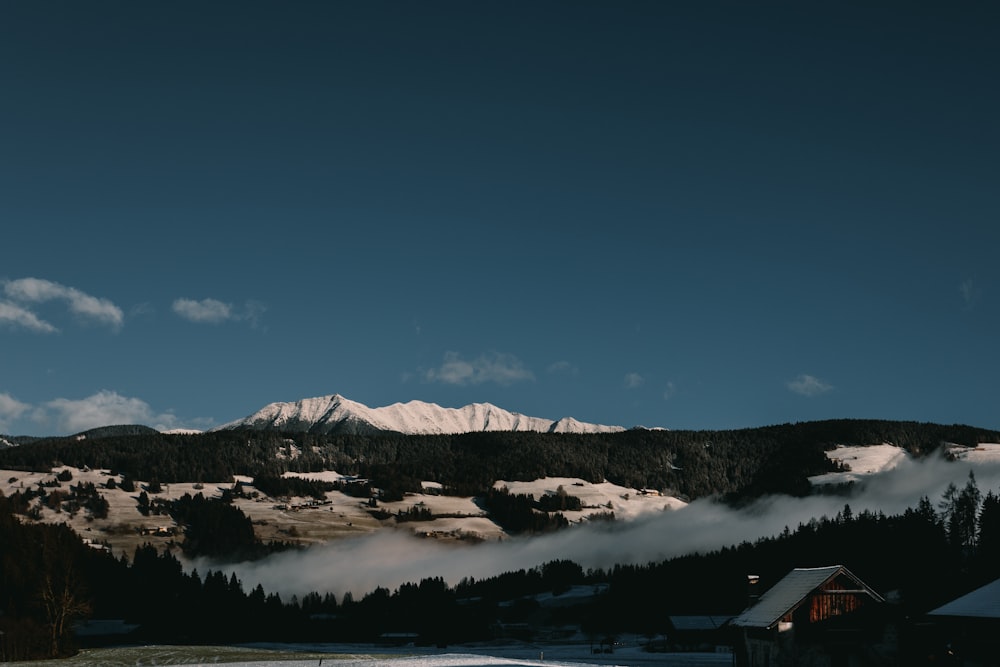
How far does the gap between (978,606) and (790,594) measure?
22578mm

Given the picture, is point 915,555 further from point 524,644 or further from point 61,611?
point 61,611

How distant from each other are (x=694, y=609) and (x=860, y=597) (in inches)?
5390

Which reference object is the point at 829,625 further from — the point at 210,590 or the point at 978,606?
the point at 210,590

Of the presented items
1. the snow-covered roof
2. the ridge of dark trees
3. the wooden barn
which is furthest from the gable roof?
the ridge of dark trees

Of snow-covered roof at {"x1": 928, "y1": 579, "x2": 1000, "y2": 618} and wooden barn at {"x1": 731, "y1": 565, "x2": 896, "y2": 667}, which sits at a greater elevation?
snow-covered roof at {"x1": 928, "y1": 579, "x2": 1000, "y2": 618}

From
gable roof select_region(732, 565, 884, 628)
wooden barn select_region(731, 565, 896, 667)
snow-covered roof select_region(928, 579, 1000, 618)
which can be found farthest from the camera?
gable roof select_region(732, 565, 884, 628)

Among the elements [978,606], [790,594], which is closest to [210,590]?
[790,594]

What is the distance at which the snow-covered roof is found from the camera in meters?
44.4

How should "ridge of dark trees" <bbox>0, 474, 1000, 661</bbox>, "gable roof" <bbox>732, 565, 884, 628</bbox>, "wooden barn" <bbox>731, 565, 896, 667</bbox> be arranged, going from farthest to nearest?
1. "ridge of dark trees" <bbox>0, 474, 1000, 661</bbox>
2. "gable roof" <bbox>732, 565, 884, 628</bbox>
3. "wooden barn" <bbox>731, 565, 896, 667</bbox>

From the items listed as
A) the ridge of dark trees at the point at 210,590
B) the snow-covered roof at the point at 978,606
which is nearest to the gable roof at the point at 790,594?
the snow-covered roof at the point at 978,606

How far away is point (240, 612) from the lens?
582 feet

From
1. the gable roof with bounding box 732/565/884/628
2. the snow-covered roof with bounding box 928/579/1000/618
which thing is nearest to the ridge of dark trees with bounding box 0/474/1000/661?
the gable roof with bounding box 732/565/884/628

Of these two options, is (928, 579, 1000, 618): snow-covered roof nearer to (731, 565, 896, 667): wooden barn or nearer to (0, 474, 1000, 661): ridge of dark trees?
(731, 565, 896, 667): wooden barn

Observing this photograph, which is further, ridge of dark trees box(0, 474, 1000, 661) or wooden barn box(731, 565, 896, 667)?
ridge of dark trees box(0, 474, 1000, 661)
